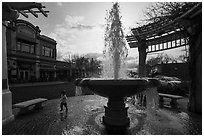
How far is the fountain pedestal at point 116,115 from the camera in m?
4.57

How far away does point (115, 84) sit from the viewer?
3.74 m

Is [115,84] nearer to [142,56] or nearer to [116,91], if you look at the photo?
[116,91]

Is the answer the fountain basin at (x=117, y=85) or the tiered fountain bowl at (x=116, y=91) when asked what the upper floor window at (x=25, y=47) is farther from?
the fountain basin at (x=117, y=85)

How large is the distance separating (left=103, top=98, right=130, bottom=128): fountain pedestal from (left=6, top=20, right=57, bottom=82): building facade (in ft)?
78.8

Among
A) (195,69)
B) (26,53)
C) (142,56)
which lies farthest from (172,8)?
(26,53)

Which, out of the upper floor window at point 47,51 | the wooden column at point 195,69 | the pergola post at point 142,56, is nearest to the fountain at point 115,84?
the wooden column at point 195,69

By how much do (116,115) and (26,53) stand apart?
101 ft

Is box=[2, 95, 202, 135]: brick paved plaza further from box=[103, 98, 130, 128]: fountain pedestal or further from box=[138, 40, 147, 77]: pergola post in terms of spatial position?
box=[138, 40, 147, 77]: pergola post

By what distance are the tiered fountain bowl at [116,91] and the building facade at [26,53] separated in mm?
24080

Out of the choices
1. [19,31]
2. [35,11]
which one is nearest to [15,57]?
[19,31]

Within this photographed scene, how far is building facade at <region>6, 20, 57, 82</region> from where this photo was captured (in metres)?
25.8

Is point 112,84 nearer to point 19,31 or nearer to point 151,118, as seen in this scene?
point 151,118

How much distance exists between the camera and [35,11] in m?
6.12

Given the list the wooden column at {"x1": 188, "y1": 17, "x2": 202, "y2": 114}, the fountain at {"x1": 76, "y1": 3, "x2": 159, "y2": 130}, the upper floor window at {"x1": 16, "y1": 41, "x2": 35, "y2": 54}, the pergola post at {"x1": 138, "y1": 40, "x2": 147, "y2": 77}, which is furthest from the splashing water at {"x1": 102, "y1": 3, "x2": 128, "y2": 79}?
the upper floor window at {"x1": 16, "y1": 41, "x2": 35, "y2": 54}
